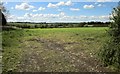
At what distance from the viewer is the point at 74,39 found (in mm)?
20516

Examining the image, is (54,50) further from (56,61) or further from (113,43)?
(113,43)

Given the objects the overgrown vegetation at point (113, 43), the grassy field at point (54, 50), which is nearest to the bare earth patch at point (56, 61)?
the grassy field at point (54, 50)

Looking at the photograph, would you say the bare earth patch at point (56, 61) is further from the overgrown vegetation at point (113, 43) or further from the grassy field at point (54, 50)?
the overgrown vegetation at point (113, 43)

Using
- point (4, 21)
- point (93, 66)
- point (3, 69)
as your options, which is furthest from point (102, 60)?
point (4, 21)

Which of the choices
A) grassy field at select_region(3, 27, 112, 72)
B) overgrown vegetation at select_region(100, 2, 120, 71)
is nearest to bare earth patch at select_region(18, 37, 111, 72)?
grassy field at select_region(3, 27, 112, 72)

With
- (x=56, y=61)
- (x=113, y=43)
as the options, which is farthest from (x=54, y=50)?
(x=113, y=43)

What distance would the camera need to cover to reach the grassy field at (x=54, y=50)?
37.8ft

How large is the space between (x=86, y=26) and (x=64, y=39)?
2.00 meters

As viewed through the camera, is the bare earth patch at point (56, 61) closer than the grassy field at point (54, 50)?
Yes

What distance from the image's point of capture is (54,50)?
15781mm

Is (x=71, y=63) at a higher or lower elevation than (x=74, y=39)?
higher

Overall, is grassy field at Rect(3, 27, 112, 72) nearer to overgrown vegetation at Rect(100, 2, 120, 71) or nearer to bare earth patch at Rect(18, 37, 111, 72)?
bare earth patch at Rect(18, 37, 111, 72)

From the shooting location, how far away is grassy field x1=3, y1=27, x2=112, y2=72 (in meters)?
11.5

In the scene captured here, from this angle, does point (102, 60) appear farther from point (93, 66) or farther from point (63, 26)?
point (63, 26)
